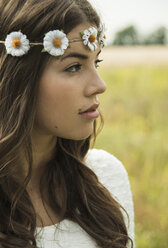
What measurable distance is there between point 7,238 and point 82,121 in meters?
0.61

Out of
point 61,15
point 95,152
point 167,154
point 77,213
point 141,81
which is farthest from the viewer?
point 141,81

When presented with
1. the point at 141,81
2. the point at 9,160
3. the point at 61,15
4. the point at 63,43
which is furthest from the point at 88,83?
the point at 141,81

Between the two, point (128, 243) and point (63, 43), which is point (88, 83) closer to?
point (63, 43)

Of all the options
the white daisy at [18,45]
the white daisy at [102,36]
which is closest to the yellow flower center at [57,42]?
the white daisy at [18,45]

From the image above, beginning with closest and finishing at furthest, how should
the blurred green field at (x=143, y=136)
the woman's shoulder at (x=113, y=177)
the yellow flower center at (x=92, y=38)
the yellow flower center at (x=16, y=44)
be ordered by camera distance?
the yellow flower center at (x=16, y=44), the yellow flower center at (x=92, y=38), the woman's shoulder at (x=113, y=177), the blurred green field at (x=143, y=136)

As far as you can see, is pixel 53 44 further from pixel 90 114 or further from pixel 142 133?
pixel 142 133

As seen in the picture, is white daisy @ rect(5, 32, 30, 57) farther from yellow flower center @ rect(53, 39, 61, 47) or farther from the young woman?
yellow flower center @ rect(53, 39, 61, 47)

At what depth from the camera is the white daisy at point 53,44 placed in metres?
1.65

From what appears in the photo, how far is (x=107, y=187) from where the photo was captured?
87.6 inches

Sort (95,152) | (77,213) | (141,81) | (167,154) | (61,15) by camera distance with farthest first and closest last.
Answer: (141,81) → (167,154) → (95,152) → (77,213) → (61,15)

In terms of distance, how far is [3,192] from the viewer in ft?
5.92

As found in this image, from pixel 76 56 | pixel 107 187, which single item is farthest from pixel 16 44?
pixel 107 187

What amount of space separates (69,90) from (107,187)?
2.51 feet

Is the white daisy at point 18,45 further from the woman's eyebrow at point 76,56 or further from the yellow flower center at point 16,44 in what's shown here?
the woman's eyebrow at point 76,56
